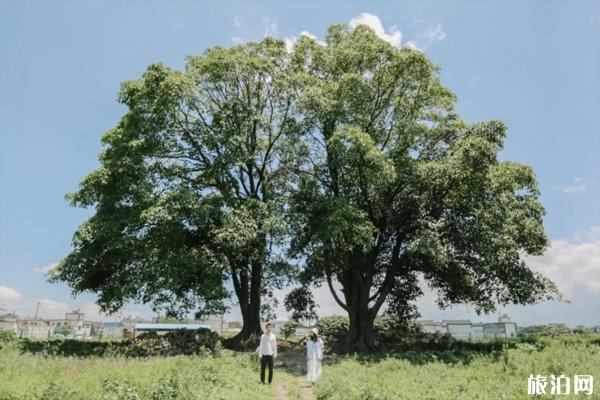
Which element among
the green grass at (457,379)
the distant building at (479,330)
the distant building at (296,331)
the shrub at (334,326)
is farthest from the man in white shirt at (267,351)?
the distant building at (479,330)

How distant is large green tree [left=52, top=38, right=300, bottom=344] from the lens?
21.8m

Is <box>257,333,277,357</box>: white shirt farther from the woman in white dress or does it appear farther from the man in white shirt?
the woman in white dress

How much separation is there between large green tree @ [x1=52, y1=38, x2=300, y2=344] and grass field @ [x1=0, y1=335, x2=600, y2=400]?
7.21 m

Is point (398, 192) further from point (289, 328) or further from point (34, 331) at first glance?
point (34, 331)

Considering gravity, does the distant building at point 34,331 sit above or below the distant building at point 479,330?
below

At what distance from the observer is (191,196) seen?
21969mm

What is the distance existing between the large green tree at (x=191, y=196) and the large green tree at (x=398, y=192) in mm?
1966

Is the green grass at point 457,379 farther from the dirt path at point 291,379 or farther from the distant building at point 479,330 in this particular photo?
the distant building at point 479,330

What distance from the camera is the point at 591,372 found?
1166cm

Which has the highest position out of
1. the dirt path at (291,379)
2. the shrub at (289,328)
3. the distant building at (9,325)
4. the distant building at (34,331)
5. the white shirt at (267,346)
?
the white shirt at (267,346)

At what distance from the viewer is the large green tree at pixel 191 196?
21.8 meters

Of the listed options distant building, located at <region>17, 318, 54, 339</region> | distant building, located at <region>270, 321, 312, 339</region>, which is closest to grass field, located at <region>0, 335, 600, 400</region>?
distant building, located at <region>270, 321, 312, 339</region>

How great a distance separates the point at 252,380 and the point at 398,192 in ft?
43.5

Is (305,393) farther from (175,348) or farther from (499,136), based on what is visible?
(499,136)
